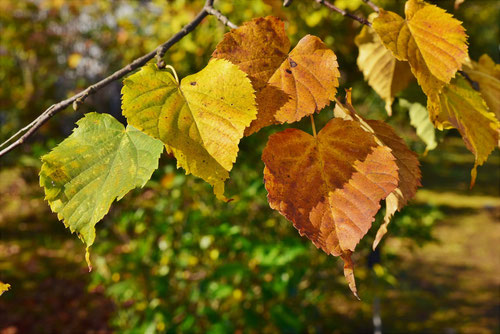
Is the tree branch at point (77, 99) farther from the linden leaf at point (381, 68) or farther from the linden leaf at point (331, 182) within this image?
the linden leaf at point (381, 68)

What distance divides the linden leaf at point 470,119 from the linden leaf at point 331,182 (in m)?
0.13

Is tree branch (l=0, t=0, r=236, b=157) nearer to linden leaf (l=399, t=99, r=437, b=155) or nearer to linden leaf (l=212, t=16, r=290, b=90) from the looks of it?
linden leaf (l=212, t=16, r=290, b=90)

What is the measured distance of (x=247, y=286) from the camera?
246 cm

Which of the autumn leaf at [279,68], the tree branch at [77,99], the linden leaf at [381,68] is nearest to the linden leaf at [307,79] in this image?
the autumn leaf at [279,68]

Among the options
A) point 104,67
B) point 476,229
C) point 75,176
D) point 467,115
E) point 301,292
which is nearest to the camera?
point 75,176

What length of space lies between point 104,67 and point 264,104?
7087 mm

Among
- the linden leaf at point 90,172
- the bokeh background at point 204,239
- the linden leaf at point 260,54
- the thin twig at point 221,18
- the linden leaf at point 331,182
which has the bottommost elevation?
the bokeh background at point 204,239

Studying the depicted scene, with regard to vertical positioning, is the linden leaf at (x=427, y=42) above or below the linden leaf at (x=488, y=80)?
above

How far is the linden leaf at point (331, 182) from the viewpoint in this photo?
18.9 inches

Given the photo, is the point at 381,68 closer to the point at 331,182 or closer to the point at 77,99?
the point at 331,182

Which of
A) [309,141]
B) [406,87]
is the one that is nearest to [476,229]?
[406,87]

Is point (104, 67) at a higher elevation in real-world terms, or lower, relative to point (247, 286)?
lower

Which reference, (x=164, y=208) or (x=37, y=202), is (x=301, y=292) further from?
(x=37, y=202)

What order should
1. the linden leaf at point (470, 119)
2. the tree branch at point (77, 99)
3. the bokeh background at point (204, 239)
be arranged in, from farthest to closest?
the bokeh background at point (204, 239) → the linden leaf at point (470, 119) → the tree branch at point (77, 99)
